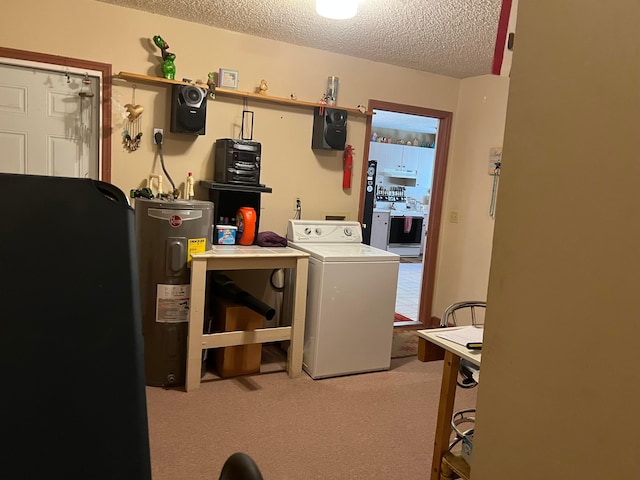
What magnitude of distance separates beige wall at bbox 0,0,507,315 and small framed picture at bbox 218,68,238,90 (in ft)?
0.25

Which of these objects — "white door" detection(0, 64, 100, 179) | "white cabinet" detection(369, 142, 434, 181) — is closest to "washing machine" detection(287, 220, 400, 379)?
"white door" detection(0, 64, 100, 179)

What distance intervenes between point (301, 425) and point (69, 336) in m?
1.95

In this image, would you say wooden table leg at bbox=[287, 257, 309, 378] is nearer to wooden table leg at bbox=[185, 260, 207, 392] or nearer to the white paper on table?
wooden table leg at bbox=[185, 260, 207, 392]

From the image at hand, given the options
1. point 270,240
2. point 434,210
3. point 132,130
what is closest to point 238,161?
point 270,240

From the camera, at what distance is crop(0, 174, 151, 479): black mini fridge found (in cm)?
91

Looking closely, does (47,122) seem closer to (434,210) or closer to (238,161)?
(238,161)

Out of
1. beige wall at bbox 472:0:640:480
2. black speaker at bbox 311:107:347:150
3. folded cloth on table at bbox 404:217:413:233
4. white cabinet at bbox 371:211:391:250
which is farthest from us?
folded cloth on table at bbox 404:217:413:233

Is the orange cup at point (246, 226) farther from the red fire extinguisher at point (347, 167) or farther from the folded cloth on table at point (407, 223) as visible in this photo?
the folded cloth on table at point (407, 223)

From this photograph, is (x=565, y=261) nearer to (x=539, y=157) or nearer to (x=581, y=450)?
(x=539, y=157)

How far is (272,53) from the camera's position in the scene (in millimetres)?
3682

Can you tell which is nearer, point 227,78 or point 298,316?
point 298,316

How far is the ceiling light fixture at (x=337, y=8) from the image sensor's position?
254 centimetres

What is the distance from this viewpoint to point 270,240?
352 centimetres

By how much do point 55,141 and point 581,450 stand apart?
337 cm
